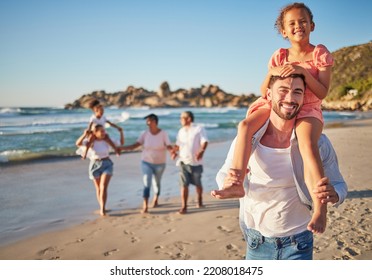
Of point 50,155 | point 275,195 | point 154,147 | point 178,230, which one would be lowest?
point 178,230

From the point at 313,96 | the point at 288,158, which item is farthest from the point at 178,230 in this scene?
the point at 313,96

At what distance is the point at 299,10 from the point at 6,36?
282cm

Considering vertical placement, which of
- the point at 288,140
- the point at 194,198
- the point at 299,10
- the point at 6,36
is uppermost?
the point at 6,36

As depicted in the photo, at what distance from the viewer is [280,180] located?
1.76 meters

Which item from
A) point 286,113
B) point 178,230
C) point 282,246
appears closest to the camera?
point 286,113

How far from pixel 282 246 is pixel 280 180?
13.5 inches

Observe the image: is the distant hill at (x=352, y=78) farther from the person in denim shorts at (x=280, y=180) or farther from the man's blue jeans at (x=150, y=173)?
the man's blue jeans at (x=150, y=173)

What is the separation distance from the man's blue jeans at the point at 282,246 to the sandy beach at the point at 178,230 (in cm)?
145

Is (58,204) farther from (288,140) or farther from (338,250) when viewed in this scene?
(288,140)

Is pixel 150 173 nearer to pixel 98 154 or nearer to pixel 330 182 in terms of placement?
pixel 98 154

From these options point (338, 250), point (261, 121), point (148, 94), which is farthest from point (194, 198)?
point (148, 94)

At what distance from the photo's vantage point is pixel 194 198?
5.83 metres

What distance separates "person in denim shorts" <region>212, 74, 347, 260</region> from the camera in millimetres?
1700

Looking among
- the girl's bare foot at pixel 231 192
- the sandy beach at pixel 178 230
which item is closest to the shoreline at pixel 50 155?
the sandy beach at pixel 178 230
